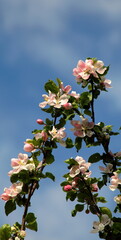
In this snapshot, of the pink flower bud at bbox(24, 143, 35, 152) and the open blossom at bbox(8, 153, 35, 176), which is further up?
the pink flower bud at bbox(24, 143, 35, 152)

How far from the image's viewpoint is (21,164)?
355 centimetres

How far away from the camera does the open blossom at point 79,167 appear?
3691 millimetres

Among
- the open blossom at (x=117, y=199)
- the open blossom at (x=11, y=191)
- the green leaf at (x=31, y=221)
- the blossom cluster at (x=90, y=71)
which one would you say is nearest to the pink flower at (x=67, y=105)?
the blossom cluster at (x=90, y=71)

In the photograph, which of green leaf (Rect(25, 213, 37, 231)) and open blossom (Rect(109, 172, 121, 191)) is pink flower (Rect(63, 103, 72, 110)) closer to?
open blossom (Rect(109, 172, 121, 191))

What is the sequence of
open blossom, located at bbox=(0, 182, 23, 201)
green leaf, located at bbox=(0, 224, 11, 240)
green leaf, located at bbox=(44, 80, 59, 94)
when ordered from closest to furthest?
green leaf, located at bbox=(0, 224, 11, 240) < open blossom, located at bbox=(0, 182, 23, 201) < green leaf, located at bbox=(44, 80, 59, 94)

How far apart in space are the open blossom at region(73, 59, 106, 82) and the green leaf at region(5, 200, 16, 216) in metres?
1.35

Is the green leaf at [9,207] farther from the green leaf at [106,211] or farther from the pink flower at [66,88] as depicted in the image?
the pink flower at [66,88]

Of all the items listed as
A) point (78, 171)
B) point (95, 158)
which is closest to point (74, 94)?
point (95, 158)

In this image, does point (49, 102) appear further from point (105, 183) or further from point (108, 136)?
point (105, 183)

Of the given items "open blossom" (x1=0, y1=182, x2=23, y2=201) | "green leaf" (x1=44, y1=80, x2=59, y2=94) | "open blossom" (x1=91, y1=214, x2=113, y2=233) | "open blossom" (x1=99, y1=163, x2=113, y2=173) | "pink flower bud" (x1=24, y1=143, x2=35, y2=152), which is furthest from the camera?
"green leaf" (x1=44, y1=80, x2=59, y2=94)

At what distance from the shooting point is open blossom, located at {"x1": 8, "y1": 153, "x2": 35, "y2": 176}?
11.5 ft

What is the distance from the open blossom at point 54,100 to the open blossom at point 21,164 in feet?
1.89

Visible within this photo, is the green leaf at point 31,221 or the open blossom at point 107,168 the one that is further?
→ the open blossom at point 107,168

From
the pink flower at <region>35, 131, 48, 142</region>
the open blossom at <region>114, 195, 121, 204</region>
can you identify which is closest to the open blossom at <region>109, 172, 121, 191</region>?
the open blossom at <region>114, 195, 121, 204</region>
